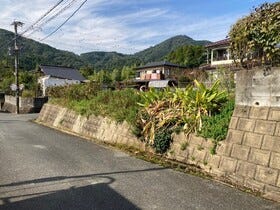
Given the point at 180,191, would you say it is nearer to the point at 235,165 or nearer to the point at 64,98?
the point at 235,165

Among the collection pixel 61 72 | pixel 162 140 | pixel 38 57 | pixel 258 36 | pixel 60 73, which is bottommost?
pixel 162 140

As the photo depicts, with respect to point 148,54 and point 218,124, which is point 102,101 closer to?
point 218,124

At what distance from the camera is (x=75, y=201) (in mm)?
5859

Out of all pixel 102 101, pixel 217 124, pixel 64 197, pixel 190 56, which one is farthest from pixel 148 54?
pixel 64 197

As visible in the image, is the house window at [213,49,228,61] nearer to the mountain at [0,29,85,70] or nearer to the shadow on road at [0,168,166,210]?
the shadow on road at [0,168,166,210]

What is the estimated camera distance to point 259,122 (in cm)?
681

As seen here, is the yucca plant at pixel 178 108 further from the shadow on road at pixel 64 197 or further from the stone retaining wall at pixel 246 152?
the shadow on road at pixel 64 197

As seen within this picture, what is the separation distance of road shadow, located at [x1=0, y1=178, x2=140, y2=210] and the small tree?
390 centimetres

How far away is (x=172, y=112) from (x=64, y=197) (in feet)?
14.7

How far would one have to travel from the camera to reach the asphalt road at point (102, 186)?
5711 mm

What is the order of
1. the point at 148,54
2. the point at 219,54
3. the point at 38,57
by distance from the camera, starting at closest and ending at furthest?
the point at 219,54 → the point at 38,57 → the point at 148,54

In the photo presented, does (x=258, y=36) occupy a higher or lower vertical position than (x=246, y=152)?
higher

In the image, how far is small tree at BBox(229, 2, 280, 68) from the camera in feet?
22.1

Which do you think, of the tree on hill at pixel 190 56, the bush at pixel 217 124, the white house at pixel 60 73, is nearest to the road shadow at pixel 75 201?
the bush at pixel 217 124
